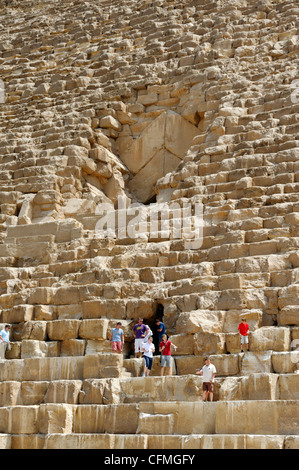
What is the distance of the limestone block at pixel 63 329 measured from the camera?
1106 centimetres

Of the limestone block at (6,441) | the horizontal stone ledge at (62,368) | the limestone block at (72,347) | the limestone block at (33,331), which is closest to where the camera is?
the limestone block at (6,441)

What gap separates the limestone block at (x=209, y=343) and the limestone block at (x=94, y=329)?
1.43 metres

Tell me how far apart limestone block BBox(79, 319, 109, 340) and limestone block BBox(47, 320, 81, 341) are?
96mm

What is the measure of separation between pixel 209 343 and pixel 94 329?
179 cm

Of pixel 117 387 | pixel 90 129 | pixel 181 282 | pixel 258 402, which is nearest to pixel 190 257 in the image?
pixel 181 282

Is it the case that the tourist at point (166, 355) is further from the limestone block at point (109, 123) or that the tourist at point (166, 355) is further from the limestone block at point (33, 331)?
the limestone block at point (109, 123)

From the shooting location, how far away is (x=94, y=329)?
428 inches

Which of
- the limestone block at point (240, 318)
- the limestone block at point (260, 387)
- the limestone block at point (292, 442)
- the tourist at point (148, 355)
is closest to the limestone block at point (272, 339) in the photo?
the limestone block at point (240, 318)

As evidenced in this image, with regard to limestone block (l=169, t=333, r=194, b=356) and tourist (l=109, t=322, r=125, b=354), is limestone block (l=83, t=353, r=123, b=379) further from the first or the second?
limestone block (l=169, t=333, r=194, b=356)

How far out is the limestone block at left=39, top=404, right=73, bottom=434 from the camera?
895 cm

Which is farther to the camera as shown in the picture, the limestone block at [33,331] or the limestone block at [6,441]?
the limestone block at [33,331]

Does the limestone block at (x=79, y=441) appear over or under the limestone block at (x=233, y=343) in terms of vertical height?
under

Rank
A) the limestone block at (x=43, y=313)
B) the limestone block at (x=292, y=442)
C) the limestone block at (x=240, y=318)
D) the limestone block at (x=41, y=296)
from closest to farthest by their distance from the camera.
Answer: the limestone block at (x=292, y=442), the limestone block at (x=240, y=318), the limestone block at (x=43, y=313), the limestone block at (x=41, y=296)
